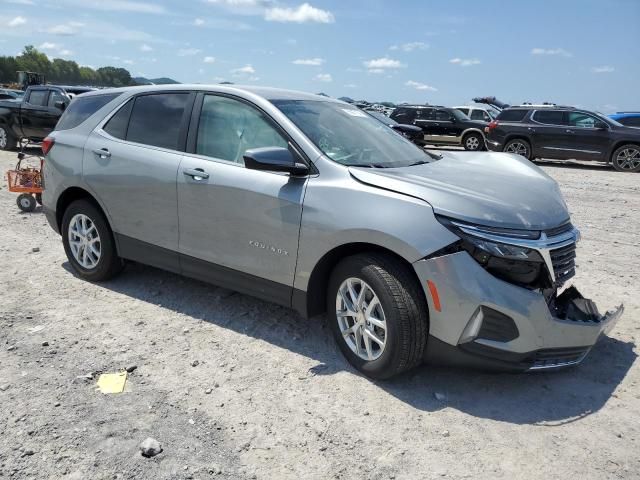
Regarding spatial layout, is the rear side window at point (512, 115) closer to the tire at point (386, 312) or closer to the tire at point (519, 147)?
the tire at point (519, 147)

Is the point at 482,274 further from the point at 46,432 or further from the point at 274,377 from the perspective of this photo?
the point at 46,432

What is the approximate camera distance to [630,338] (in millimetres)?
4125

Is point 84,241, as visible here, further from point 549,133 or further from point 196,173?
point 549,133

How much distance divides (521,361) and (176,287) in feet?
10.1

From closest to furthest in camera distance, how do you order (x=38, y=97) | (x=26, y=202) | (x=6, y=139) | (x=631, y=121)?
1. (x=26, y=202)
2. (x=38, y=97)
3. (x=6, y=139)
4. (x=631, y=121)

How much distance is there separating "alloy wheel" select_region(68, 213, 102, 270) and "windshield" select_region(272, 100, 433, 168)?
83.6 inches

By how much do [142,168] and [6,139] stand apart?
13.3 meters

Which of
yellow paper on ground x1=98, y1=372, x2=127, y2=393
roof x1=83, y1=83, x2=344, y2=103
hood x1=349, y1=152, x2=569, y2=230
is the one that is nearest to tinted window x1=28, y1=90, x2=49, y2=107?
roof x1=83, y1=83, x2=344, y2=103

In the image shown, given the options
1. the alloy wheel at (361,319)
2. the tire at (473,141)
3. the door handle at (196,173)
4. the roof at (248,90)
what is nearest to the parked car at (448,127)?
the tire at (473,141)

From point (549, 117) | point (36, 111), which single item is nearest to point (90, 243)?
point (36, 111)

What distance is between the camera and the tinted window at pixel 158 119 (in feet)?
14.3

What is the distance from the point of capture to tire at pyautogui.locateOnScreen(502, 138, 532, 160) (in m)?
16.4

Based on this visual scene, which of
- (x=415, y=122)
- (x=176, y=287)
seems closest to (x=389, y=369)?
(x=176, y=287)

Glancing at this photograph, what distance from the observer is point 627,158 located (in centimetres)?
1480
